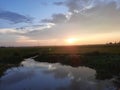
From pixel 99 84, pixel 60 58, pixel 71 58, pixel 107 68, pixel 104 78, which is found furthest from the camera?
pixel 60 58

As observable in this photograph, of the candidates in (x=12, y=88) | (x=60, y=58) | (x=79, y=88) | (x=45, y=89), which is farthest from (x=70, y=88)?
(x=60, y=58)

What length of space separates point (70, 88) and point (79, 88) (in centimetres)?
81

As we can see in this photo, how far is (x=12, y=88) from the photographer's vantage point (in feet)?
62.0

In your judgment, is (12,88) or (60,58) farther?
(60,58)

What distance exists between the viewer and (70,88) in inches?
715

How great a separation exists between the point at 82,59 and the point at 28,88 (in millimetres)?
24045

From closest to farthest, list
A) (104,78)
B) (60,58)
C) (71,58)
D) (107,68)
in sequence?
(104,78), (107,68), (71,58), (60,58)

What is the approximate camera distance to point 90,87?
18406 mm

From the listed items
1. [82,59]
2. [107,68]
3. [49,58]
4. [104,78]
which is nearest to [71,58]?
[82,59]

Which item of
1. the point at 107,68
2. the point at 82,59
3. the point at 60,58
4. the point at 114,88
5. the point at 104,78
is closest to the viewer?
the point at 114,88

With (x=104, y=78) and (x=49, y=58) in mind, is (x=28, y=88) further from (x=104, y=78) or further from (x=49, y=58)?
(x=49, y=58)

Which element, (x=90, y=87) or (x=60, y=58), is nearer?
(x=90, y=87)

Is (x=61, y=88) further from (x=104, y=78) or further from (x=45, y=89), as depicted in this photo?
(x=104, y=78)

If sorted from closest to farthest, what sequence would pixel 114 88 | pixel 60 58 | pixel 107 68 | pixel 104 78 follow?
pixel 114 88 → pixel 104 78 → pixel 107 68 → pixel 60 58
